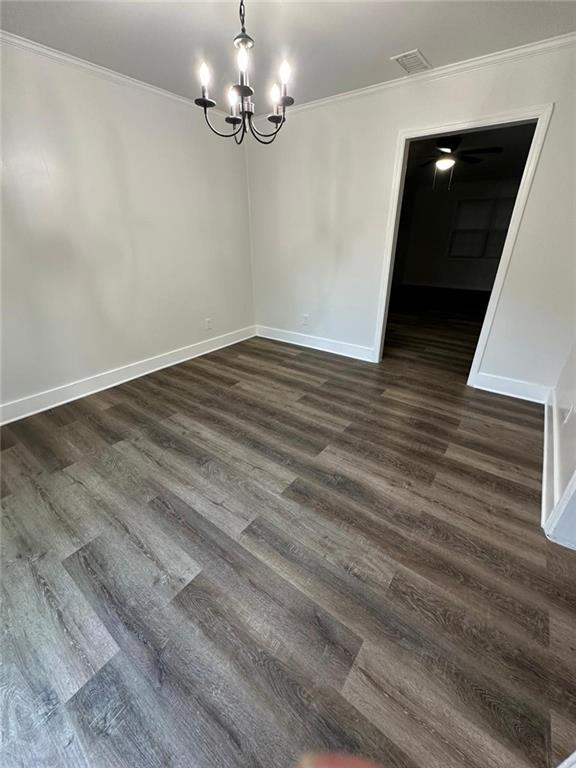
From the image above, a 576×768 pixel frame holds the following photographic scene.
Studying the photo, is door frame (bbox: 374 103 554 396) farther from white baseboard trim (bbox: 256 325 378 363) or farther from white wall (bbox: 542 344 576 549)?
white wall (bbox: 542 344 576 549)

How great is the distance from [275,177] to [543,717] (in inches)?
171

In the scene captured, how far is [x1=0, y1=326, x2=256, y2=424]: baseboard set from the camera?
8.13 ft

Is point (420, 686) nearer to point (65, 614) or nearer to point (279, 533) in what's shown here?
point (279, 533)

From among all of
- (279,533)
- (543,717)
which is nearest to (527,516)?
(543,717)

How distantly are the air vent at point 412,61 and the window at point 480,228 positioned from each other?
247 inches

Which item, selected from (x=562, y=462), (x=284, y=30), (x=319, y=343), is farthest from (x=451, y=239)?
(x=562, y=462)

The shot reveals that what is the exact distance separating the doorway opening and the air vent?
73.0 inches

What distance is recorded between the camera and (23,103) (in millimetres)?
2078

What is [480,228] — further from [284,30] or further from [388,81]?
[284,30]

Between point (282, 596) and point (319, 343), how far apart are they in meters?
3.00

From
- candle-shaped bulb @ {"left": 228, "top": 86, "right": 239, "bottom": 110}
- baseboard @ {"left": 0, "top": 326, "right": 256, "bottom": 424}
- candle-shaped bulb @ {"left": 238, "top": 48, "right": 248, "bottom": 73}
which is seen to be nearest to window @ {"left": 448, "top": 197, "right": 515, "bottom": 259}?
baseboard @ {"left": 0, "top": 326, "right": 256, "bottom": 424}

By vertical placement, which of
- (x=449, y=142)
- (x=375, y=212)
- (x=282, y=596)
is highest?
(x=449, y=142)

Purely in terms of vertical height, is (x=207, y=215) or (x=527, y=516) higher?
(x=207, y=215)

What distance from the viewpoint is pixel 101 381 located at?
293 centimetres
